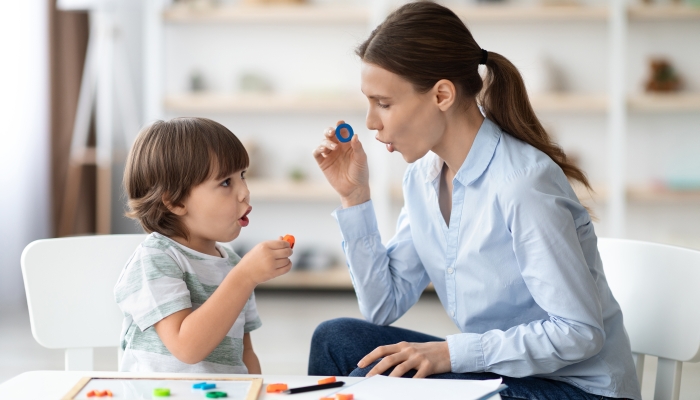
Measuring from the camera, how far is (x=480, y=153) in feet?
4.40

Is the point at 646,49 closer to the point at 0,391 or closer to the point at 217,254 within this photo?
the point at 217,254

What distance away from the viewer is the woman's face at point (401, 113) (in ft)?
4.35

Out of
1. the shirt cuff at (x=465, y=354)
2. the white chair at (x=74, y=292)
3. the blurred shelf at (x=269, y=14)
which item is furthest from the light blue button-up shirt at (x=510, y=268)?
the blurred shelf at (x=269, y=14)

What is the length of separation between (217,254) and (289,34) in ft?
9.55

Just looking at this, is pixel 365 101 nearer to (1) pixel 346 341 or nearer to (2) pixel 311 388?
(1) pixel 346 341

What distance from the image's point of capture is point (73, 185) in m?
3.95

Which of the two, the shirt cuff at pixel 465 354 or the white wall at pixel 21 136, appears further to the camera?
the white wall at pixel 21 136

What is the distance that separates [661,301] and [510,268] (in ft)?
0.97

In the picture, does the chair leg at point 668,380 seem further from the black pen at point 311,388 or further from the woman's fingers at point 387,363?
the black pen at point 311,388

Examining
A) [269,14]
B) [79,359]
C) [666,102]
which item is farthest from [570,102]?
[79,359]

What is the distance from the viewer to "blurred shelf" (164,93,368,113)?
154 inches

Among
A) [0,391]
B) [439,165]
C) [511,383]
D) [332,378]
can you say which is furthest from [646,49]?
[0,391]

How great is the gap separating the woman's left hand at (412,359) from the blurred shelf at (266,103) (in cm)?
281

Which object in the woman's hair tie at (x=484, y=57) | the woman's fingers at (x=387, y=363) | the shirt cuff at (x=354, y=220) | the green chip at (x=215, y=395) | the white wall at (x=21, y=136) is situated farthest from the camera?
the white wall at (x=21, y=136)
